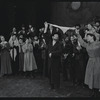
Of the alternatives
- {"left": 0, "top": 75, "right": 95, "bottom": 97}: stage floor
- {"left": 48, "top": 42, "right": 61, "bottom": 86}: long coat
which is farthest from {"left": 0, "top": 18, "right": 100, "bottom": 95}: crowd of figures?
{"left": 0, "top": 75, "right": 95, "bottom": 97}: stage floor

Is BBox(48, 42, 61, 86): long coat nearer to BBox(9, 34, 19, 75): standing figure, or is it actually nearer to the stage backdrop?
the stage backdrop

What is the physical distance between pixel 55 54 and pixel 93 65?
95cm

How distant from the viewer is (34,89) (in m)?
5.86

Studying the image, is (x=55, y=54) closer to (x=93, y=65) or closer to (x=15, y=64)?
(x=93, y=65)

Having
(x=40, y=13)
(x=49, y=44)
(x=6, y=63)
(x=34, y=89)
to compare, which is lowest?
(x=34, y=89)

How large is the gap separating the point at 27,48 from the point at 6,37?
60cm

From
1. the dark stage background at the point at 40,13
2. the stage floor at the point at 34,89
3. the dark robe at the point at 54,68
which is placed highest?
the dark stage background at the point at 40,13

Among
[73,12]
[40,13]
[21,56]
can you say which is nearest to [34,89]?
[21,56]

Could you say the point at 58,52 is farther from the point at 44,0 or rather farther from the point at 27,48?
the point at 44,0

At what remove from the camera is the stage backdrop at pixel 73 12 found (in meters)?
5.86

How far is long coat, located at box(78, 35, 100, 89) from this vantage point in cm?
542

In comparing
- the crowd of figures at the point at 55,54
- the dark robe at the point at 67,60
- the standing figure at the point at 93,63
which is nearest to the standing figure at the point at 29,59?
the crowd of figures at the point at 55,54

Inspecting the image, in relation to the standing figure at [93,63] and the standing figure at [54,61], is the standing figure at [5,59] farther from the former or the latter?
the standing figure at [93,63]

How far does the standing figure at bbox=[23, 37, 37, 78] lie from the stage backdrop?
0.87 meters
